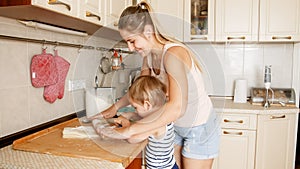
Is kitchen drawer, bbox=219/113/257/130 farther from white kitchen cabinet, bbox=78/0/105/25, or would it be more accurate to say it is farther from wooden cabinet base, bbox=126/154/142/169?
white kitchen cabinet, bbox=78/0/105/25

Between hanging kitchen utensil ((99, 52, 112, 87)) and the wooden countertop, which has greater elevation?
hanging kitchen utensil ((99, 52, 112, 87))

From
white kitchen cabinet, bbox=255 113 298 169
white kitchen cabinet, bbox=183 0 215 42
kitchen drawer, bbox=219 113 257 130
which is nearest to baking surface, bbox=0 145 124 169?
kitchen drawer, bbox=219 113 257 130

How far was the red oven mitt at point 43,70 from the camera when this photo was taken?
1.16m

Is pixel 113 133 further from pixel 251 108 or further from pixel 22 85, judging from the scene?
pixel 251 108

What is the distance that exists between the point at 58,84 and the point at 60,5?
51 centimetres

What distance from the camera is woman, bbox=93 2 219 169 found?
35.9 inches

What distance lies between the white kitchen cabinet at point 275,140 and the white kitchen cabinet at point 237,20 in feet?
2.20

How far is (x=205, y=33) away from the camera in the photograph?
2191 millimetres

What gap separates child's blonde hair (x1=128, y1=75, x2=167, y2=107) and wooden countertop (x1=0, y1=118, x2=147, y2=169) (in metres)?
0.19

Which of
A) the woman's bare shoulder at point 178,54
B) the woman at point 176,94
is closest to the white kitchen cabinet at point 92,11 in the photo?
the woman at point 176,94

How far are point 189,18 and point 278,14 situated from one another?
705 millimetres

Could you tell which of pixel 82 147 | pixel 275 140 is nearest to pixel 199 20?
pixel 275 140

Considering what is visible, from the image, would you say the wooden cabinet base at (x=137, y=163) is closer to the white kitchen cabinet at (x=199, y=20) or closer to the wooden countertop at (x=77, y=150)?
the wooden countertop at (x=77, y=150)

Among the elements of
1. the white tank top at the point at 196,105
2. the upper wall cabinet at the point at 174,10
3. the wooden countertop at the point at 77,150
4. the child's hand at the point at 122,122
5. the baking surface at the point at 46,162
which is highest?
the upper wall cabinet at the point at 174,10
